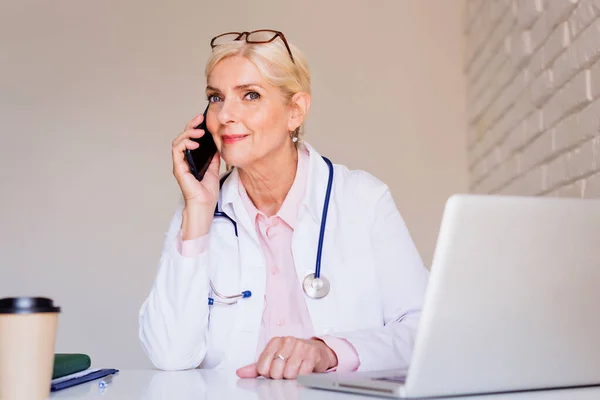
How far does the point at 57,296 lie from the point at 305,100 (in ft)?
6.05

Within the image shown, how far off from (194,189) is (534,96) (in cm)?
112

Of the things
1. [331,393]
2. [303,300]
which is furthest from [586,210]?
[303,300]

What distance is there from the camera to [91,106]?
3414 mm

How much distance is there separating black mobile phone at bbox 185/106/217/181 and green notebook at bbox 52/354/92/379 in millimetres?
723

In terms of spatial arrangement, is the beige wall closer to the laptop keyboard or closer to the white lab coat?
the white lab coat

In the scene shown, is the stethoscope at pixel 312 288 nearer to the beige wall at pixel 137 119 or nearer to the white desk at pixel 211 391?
the white desk at pixel 211 391

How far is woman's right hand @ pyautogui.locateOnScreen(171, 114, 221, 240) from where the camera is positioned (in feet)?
5.62

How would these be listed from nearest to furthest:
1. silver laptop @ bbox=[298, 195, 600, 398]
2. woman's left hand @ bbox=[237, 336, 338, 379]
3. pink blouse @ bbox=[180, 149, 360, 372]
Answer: silver laptop @ bbox=[298, 195, 600, 398], woman's left hand @ bbox=[237, 336, 338, 379], pink blouse @ bbox=[180, 149, 360, 372]

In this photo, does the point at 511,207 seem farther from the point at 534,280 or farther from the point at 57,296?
the point at 57,296

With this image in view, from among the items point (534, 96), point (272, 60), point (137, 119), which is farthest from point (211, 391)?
point (137, 119)

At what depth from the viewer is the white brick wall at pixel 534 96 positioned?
178 cm

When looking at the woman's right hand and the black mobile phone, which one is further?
the black mobile phone

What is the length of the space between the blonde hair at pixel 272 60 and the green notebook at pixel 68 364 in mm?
921

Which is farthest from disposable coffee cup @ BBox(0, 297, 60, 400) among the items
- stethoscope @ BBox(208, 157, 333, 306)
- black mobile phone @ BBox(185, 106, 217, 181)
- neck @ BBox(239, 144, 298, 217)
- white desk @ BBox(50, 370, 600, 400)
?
neck @ BBox(239, 144, 298, 217)
